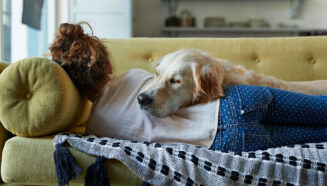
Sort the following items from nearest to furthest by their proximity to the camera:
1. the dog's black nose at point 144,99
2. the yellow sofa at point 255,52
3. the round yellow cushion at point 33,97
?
the round yellow cushion at point 33,97 → the dog's black nose at point 144,99 → the yellow sofa at point 255,52

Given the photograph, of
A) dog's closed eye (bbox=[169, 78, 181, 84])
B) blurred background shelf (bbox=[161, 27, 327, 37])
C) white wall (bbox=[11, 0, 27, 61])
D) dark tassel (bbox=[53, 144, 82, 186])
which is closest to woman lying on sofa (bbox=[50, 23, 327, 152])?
dog's closed eye (bbox=[169, 78, 181, 84])

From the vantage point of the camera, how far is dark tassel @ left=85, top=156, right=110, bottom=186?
95cm

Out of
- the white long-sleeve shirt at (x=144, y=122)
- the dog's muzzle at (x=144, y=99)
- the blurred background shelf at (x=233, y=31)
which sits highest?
the blurred background shelf at (x=233, y=31)

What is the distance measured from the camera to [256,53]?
75.8 inches

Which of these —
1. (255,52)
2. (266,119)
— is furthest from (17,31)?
A: (266,119)

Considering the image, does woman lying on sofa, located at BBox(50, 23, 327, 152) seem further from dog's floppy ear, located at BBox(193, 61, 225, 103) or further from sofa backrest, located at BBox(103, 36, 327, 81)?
sofa backrest, located at BBox(103, 36, 327, 81)

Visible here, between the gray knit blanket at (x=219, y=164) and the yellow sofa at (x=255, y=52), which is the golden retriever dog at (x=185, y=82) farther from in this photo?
the yellow sofa at (x=255, y=52)

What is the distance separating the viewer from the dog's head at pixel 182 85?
1159 mm

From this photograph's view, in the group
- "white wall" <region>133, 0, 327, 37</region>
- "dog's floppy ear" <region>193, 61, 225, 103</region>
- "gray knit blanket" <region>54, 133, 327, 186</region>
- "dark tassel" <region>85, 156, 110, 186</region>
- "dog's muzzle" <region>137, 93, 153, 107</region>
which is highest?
"white wall" <region>133, 0, 327, 37</region>

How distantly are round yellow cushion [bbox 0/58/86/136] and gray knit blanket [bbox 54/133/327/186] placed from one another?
0.56 ft

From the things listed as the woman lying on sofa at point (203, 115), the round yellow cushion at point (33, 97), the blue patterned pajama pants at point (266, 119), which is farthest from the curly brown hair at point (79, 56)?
the blue patterned pajama pants at point (266, 119)

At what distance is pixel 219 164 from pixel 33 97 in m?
0.66

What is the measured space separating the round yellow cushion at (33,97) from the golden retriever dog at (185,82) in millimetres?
296

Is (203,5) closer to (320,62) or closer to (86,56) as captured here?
(320,62)
